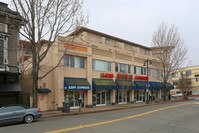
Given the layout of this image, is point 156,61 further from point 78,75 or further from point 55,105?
point 55,105

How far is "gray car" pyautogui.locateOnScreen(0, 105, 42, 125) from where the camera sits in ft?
35.1

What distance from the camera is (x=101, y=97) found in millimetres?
24406

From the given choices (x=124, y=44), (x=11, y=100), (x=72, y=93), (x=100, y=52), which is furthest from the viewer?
(x=124, y=44)

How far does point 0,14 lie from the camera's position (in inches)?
587

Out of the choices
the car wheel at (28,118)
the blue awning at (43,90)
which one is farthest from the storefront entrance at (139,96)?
the car wheel at (28,118)

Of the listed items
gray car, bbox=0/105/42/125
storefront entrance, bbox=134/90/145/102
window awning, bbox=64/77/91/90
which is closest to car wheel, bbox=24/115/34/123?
gray car, bbox=0/105/42/125

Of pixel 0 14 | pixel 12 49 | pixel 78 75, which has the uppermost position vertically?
pixel 0 14

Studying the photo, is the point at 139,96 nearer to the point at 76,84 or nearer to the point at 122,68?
the point at 122,68

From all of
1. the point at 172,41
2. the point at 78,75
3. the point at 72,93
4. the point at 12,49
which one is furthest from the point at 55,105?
the point at 172,41

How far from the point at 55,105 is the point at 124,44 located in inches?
798

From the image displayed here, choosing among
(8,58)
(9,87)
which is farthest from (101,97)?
(8,58)

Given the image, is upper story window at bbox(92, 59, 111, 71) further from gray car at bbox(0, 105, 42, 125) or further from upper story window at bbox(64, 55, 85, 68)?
gray car at bbox(0, 105, 42, 125)

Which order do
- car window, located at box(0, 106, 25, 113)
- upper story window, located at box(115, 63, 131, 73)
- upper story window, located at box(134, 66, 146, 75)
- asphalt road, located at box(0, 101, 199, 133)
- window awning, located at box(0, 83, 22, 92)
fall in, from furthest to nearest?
upper story window, located at box(134, 66, 146, 75)
upper story window, located at box(115, 63, 131, 73)
window awning, located at box(0, 83, 22, 92)
car window, located at box(0, 106, 25, 113)
asphalt road, located at box(0, 101, 199, 133)

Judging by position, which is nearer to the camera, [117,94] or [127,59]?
[117,94]
